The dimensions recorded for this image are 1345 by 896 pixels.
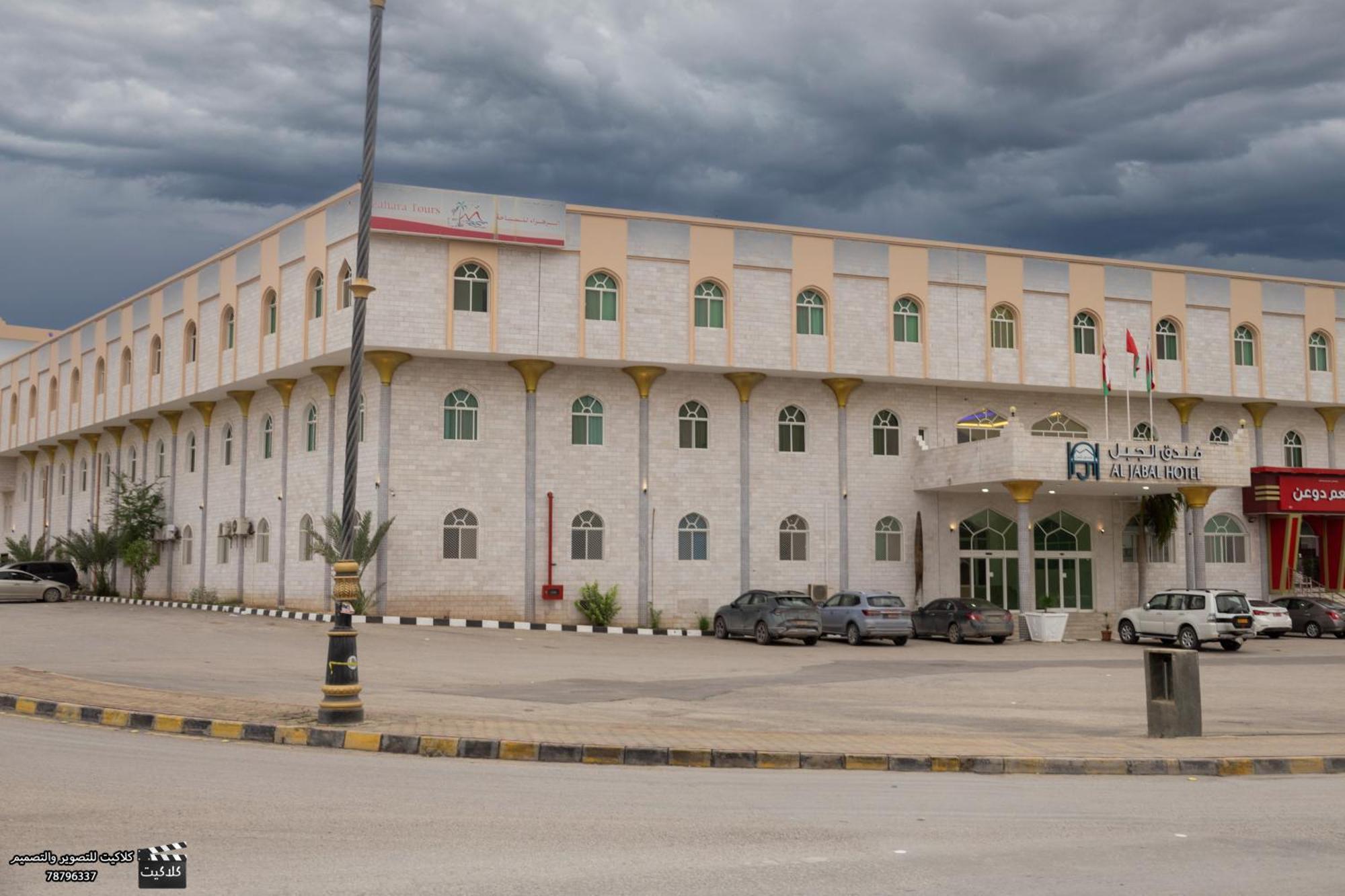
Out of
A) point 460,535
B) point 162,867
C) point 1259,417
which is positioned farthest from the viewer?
point 1259,417

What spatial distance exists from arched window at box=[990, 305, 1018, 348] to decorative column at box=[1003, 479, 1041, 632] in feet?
18.6

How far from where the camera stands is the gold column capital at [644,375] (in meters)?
37.7

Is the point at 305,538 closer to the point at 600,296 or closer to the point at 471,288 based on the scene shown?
the point at 471,288

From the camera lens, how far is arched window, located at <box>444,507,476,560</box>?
117 feet

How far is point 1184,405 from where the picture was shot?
4409 cm

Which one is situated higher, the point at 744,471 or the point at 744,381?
the point at 744,381

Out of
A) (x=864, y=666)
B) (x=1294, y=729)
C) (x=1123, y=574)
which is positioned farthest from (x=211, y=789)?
(x=1123, y=574)

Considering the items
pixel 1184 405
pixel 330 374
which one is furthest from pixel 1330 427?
pixel 330 374

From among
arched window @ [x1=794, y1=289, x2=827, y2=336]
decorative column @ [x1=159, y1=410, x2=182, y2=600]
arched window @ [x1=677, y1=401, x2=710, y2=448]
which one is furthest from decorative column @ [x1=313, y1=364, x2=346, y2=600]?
arched window @ [x1=794, y1=289, x2=827, y2=336]

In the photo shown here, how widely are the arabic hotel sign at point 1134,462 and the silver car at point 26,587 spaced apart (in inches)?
1376

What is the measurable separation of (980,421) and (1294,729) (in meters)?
25.0

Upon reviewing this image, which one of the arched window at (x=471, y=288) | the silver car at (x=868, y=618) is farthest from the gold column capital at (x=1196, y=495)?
the arched window at (x=471, y=288)

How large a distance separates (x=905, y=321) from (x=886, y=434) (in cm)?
362

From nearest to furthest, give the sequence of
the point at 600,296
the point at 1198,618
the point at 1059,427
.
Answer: the point at 1198,618, the point at 600,296, the point at 1059,427
